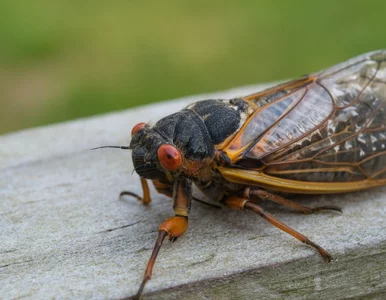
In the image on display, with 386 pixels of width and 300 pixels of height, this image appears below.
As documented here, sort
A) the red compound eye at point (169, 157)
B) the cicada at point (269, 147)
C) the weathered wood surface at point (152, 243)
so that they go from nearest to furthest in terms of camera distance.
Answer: the weathered wood surface at point (152, 243) → the red compound eye at point (169, 157) → the cicada at point (269, 147)

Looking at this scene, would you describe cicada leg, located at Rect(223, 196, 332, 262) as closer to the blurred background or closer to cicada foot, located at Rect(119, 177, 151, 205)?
cicada foot, located at Rect(119, 177, 151, 205)

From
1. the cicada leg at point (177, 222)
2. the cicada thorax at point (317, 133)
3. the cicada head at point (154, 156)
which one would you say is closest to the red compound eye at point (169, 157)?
the cicada head at point (154, 156)

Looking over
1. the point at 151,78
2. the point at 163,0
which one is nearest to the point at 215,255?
the point at 151,78

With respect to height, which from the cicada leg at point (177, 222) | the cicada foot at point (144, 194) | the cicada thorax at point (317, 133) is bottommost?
the cicada foot at point (144, 194)

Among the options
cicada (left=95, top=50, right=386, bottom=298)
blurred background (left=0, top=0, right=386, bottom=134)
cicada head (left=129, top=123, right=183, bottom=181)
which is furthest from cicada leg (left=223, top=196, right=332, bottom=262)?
blurred background (left=0, top=0, right=386, bottom=134)

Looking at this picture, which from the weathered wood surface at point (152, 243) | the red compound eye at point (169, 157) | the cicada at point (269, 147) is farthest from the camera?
the cicada at point (269, 147)

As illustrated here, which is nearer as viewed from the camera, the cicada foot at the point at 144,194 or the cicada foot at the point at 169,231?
the cicada foot at the point at 169,231

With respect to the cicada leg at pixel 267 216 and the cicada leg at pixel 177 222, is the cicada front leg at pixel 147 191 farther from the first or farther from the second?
the cicada leg at pixel 267 216

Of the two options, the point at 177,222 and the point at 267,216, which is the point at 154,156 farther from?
the point at 267,216
